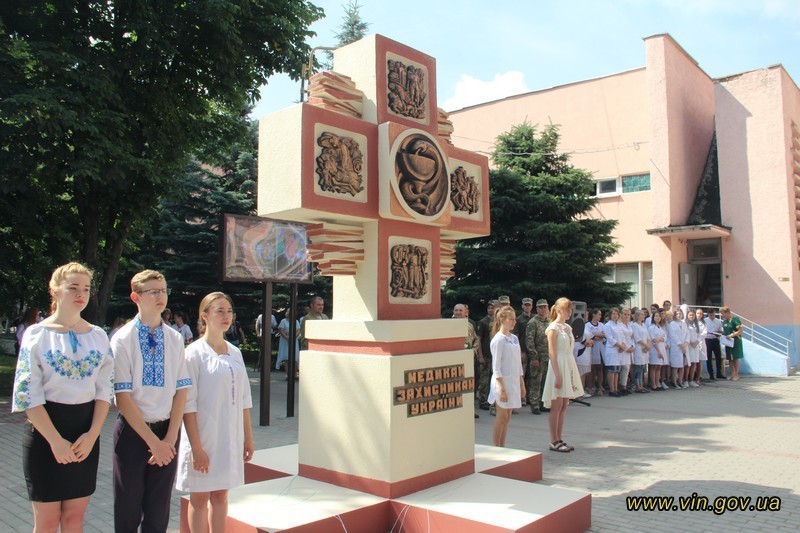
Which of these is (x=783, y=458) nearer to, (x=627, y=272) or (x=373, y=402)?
(x=373, y=402)

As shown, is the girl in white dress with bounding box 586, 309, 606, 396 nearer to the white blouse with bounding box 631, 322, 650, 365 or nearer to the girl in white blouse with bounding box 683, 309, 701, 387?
the white blouse with bounding box 631, 322, 650, 365

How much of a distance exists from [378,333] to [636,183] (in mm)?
20126

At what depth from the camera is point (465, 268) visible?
52.3 ft

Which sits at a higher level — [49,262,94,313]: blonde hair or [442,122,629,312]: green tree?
[442,122,629,312]: green tree

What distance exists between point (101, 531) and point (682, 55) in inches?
893

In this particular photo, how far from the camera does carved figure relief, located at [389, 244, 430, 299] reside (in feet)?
18.4

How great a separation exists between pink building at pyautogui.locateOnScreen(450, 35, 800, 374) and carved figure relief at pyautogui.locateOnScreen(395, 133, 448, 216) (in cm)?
1655

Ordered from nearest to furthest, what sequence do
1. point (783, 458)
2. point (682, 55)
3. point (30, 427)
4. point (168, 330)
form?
point (30, 427) < point (168, 330) < point (783, 458) < point (682, 55)

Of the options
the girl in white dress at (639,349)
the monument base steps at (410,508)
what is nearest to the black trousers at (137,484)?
the monument base steps at (410,508)

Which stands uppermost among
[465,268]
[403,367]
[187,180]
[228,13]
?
[228,13]

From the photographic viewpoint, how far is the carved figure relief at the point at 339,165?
512 cm

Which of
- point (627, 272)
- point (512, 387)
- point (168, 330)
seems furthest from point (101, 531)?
Answer: point (627, 272)

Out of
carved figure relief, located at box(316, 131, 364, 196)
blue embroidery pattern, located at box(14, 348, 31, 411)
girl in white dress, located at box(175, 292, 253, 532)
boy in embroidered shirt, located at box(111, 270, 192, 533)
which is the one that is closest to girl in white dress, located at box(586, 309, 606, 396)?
carved figure relief, located at box(316, 131, 364, 196)

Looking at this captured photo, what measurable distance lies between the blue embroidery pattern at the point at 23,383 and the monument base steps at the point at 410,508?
1.69m
